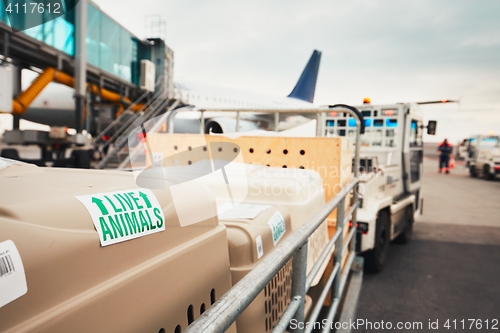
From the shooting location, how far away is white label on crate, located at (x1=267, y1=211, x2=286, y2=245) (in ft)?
5.95

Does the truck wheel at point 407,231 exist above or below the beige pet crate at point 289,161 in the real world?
below

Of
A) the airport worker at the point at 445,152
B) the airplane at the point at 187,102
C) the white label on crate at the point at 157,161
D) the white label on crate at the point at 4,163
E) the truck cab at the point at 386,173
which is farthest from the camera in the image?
the airport worker at the point at 445,152

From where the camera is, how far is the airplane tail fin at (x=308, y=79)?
21.9 meters

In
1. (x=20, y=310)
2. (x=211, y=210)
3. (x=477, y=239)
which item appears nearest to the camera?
(x=20, y=310)

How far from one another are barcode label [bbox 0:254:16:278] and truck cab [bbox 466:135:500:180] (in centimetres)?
1993

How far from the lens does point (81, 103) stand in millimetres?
12367

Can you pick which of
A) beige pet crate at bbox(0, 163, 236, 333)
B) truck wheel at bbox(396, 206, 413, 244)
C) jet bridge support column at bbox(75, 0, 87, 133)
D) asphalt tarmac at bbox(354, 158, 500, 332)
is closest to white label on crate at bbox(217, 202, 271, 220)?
beige pet crate at bbox(0, 163, 236, 333)

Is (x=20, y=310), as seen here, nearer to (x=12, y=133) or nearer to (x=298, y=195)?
(x=298, y=195)

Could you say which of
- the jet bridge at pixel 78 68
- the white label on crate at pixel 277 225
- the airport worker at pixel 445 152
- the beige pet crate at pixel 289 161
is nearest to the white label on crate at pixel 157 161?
the beige pet crate at pixel 289 161

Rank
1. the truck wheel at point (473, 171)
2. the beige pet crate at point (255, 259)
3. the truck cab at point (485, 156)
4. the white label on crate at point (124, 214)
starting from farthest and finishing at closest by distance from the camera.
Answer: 1. the truck wheel at point (473, 171)
2. the truck cab at point (485, 156)
3. the beige pet crate at point (255, 259)
4. the white label on crate at point (124, 214)

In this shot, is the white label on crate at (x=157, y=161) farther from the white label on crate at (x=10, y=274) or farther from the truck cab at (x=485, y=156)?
the truck cab at (x=485, y=156)

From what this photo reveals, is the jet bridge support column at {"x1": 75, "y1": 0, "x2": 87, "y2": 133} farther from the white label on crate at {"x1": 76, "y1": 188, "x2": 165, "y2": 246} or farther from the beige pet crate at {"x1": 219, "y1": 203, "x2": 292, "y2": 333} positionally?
the white label on crate at {"x1": 76, "y1": 188, "x2": 165, "y2": 246}

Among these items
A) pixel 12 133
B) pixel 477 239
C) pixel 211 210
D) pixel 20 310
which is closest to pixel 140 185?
pixel 211 210

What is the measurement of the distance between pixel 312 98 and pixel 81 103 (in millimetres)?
15089
